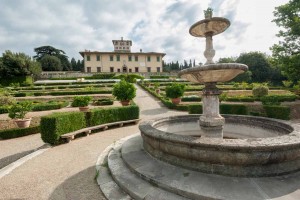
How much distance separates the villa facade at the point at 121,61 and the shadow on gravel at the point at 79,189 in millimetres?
52054

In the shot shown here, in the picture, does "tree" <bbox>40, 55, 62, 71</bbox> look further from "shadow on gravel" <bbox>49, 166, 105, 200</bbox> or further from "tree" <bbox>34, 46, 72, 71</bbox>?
"shadow on gravel" <bbox>49, 166, 105, 200</bbox>

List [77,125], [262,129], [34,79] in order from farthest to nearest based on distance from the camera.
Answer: [34,79]
[77,125]
[262,129]

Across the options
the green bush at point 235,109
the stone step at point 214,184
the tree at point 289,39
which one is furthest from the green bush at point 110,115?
the tree at point 289,39

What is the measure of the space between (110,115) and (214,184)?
309 inches

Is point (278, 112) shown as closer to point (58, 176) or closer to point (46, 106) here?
point (58, 176)

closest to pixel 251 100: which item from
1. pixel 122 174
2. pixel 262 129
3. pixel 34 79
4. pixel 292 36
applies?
pixel 292 36

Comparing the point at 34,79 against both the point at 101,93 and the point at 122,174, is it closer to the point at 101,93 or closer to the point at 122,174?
the point at 101,93

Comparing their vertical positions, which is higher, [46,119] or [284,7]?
[284,7]

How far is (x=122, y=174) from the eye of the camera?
432 cm

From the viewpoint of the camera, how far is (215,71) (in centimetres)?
429

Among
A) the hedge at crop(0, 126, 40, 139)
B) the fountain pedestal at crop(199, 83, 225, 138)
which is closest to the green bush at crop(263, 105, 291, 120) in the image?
the fountain pedestal at crop(199, 83, 225, 138)

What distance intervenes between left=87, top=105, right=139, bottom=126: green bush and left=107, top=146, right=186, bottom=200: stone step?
488 centimetres

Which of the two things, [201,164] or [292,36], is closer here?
[201,164]

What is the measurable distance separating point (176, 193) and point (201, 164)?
34.2 inches
